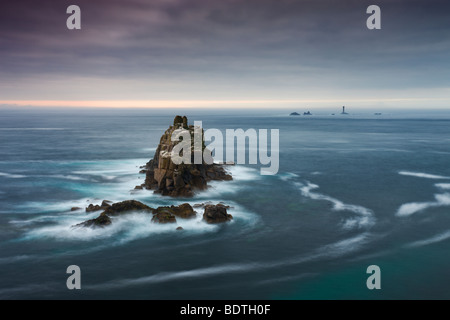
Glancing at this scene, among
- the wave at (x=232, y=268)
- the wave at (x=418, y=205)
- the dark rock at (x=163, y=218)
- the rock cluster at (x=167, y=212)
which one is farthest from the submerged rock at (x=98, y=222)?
the wave at (x=418, y=205)

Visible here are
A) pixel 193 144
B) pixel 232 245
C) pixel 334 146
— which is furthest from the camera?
pixel 334 146

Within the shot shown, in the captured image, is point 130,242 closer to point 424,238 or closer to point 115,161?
point 424,238

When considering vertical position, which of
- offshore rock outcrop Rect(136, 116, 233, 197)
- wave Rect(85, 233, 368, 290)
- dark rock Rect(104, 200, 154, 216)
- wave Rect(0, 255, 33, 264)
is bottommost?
wave Rect(85, 233, 368, 290)

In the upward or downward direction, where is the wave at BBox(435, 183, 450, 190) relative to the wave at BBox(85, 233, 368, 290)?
upward

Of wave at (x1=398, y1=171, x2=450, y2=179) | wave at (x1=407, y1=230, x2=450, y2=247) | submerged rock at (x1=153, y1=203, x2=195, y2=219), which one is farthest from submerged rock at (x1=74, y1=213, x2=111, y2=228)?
wave at (x1=398, y1=171, x2=450, y2=179)

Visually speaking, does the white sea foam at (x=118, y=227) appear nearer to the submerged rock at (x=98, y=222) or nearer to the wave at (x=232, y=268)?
the submerged rock at (x=98, y=222)

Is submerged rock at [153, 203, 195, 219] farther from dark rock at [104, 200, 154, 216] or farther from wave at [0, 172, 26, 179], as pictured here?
wave at [0, 172, 26, 179]
